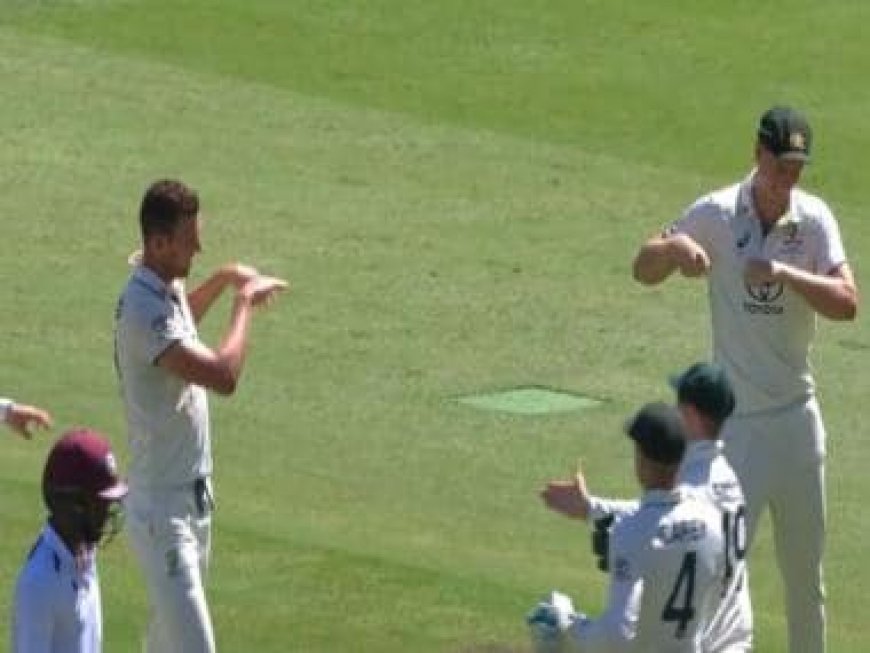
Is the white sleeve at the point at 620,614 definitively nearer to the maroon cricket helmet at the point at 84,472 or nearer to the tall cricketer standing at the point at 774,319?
the maroon cricket helmet at the point at 84,472

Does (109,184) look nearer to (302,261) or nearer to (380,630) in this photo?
(302,261)

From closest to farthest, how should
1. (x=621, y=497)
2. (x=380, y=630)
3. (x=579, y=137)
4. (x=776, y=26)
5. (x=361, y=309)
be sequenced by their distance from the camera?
(x=380, y=630) < (x=621, y=497) < (x=361, y=309) < (x=579, y=137) < (x=776, y=26)

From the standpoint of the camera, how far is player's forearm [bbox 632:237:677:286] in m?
12.8

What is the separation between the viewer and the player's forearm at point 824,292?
1279 centimetres

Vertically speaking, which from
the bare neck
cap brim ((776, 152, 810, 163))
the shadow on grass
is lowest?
the shadow on grass

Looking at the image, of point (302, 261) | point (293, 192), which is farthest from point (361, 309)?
point (293, 192)

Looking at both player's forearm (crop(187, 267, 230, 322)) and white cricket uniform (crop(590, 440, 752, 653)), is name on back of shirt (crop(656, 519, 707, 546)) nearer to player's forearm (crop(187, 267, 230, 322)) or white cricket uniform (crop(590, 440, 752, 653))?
white cricket uniform (crop(590, 440, 752, 653))

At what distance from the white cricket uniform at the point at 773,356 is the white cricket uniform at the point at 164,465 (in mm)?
2400

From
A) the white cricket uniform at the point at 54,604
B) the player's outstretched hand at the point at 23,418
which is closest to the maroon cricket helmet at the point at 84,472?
the white cricket uniform at the point at 54,604

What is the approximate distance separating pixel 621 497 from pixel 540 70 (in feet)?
29.1

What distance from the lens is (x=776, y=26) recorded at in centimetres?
2633

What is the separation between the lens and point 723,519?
10.8m

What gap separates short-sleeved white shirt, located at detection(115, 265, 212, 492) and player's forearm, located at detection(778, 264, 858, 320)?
2.59 m

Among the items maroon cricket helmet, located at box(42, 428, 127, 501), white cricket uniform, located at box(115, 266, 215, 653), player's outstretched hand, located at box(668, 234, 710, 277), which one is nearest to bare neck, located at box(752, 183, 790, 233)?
player's outstretched hand, located at box(668, 234, 710, 277)
